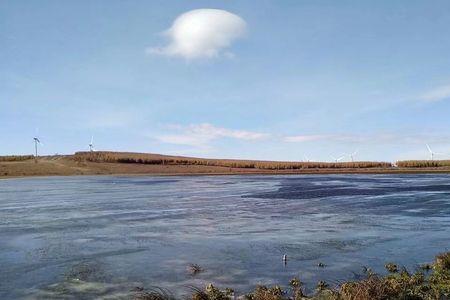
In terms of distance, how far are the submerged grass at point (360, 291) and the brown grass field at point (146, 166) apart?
83.7m

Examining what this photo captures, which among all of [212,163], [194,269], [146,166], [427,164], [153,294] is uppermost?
[212,163]

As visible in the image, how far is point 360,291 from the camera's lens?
977cm

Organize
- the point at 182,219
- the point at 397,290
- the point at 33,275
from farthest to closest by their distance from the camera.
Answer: the point at 182,219, the point at 33,275, the point at 397,290

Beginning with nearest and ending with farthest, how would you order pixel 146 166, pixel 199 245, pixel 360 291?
1. pixel 360 291
2. pixel 199 245
3. pixel 146 166

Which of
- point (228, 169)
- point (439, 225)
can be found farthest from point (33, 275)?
point (228, 169)

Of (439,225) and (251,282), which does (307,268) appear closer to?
(251,282)

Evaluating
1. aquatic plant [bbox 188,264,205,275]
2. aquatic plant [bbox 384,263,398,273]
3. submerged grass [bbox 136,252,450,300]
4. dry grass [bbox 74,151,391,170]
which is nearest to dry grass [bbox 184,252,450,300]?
submerged grass [bbox 136,252,450,300]

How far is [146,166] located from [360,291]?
4304 inches

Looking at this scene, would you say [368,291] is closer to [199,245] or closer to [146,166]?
[199,245]

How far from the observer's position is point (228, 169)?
5192 inches

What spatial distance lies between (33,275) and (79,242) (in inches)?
190

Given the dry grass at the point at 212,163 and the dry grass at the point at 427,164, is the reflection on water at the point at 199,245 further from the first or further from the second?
the dry grass at the point at 427,164

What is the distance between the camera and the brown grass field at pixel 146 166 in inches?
3879

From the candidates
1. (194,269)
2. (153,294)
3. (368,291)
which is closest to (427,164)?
(194,269)
